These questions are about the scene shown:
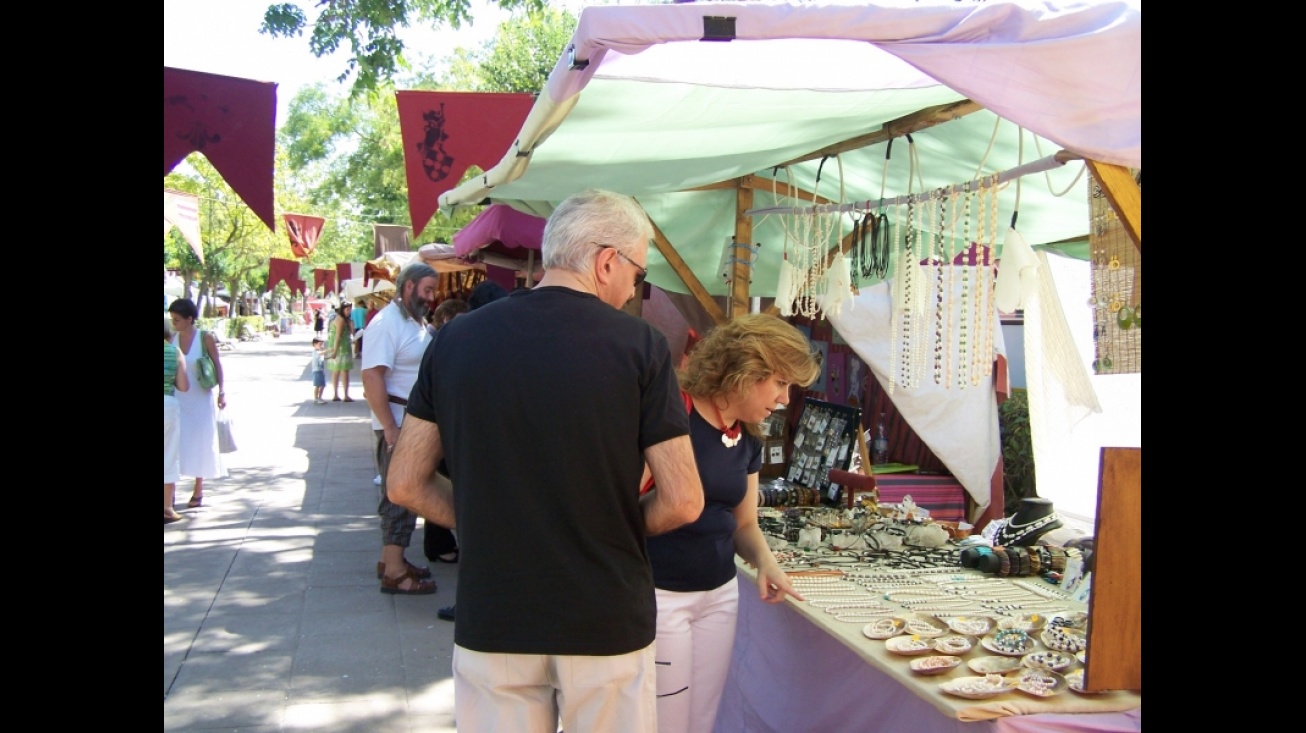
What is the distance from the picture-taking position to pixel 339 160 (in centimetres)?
3020

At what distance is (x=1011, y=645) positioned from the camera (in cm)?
261

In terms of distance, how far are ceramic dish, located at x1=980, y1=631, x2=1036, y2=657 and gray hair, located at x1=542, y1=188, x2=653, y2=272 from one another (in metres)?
1.45

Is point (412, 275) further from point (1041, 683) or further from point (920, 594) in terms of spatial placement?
point (1041, 683)

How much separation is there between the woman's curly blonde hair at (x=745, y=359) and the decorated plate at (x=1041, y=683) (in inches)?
36.6

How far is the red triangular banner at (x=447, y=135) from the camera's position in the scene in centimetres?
518

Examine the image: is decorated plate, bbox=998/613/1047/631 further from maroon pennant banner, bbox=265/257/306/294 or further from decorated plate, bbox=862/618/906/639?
maroon pennant banner, bbox=265/257/306/294

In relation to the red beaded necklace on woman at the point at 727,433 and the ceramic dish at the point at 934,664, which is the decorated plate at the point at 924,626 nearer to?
the ceramic dish at the point at 934,664

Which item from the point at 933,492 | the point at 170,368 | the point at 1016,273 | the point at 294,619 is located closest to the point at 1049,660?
the point at 1016,273

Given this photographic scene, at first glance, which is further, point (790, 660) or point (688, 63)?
point (790, 660)

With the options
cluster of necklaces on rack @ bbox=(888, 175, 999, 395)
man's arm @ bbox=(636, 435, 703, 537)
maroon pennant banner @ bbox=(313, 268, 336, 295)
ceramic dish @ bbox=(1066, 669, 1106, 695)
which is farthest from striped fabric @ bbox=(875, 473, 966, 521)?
maroon pennant banner @ bbox=(313, 268, 336, 295)

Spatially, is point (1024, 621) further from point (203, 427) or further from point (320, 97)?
point (320, 97)

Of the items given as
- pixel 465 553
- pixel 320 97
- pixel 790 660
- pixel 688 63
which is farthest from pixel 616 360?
pixel 320 97

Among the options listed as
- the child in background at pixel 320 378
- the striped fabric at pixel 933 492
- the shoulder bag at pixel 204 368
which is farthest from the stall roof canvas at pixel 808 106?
the child in background at pixel 320 378

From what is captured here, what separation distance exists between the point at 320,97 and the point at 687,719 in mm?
34249
